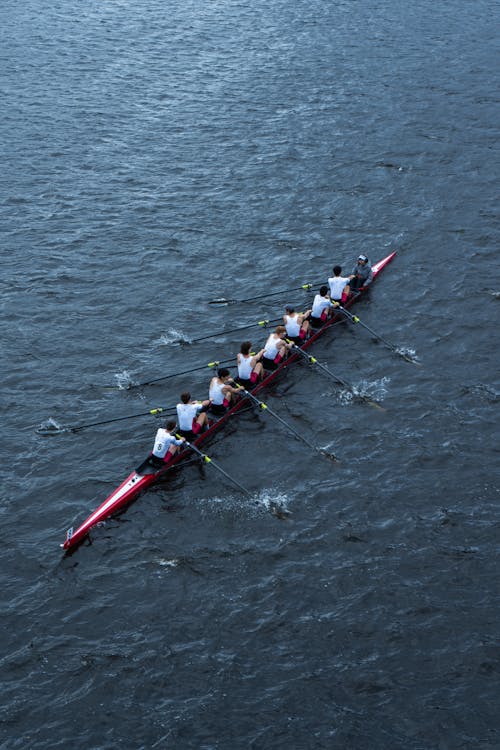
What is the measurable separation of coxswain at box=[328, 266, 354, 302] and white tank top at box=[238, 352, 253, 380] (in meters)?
7.31

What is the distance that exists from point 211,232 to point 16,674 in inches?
1161

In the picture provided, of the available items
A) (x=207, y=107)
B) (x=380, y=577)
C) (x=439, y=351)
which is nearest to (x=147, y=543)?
(x=380, y=577)

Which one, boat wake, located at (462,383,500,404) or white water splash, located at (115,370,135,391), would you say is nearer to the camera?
boat wake, located at (462,383,500,404)

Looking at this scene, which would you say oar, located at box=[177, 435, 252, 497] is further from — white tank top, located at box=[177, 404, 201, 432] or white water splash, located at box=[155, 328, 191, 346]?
white water splash, located at box=[155, 328, 191, 346]

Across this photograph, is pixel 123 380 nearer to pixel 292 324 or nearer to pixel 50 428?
pixel 50 428

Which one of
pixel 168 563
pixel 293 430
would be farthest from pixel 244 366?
pixel 168 563

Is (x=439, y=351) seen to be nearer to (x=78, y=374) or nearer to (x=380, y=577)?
(x=380, y=577)

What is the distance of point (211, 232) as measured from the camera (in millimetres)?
47812

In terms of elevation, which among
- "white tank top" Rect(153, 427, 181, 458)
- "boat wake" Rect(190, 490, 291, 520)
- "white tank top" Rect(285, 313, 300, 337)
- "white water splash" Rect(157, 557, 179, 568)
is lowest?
"white water splash" Rect(157, 557, 179, 568)

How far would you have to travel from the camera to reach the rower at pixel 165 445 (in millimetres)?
30344

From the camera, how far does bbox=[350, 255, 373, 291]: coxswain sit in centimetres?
4081

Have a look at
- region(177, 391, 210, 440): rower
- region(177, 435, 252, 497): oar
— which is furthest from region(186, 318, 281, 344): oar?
region(177, 435, 252, 497): oar

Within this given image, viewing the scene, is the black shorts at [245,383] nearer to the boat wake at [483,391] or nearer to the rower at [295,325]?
the rower at [295,325]

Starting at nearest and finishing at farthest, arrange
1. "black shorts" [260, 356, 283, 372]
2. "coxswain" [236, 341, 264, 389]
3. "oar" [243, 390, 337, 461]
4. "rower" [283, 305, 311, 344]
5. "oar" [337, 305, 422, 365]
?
"oar" [243, 390, 337, 461]
"coxswain" [236, 341, 264, 389]
"black shorts" [260, 356, 283, 372]
"rower" [283, 305, 311, 344]
"oar" [337, 305, 422, 365]
